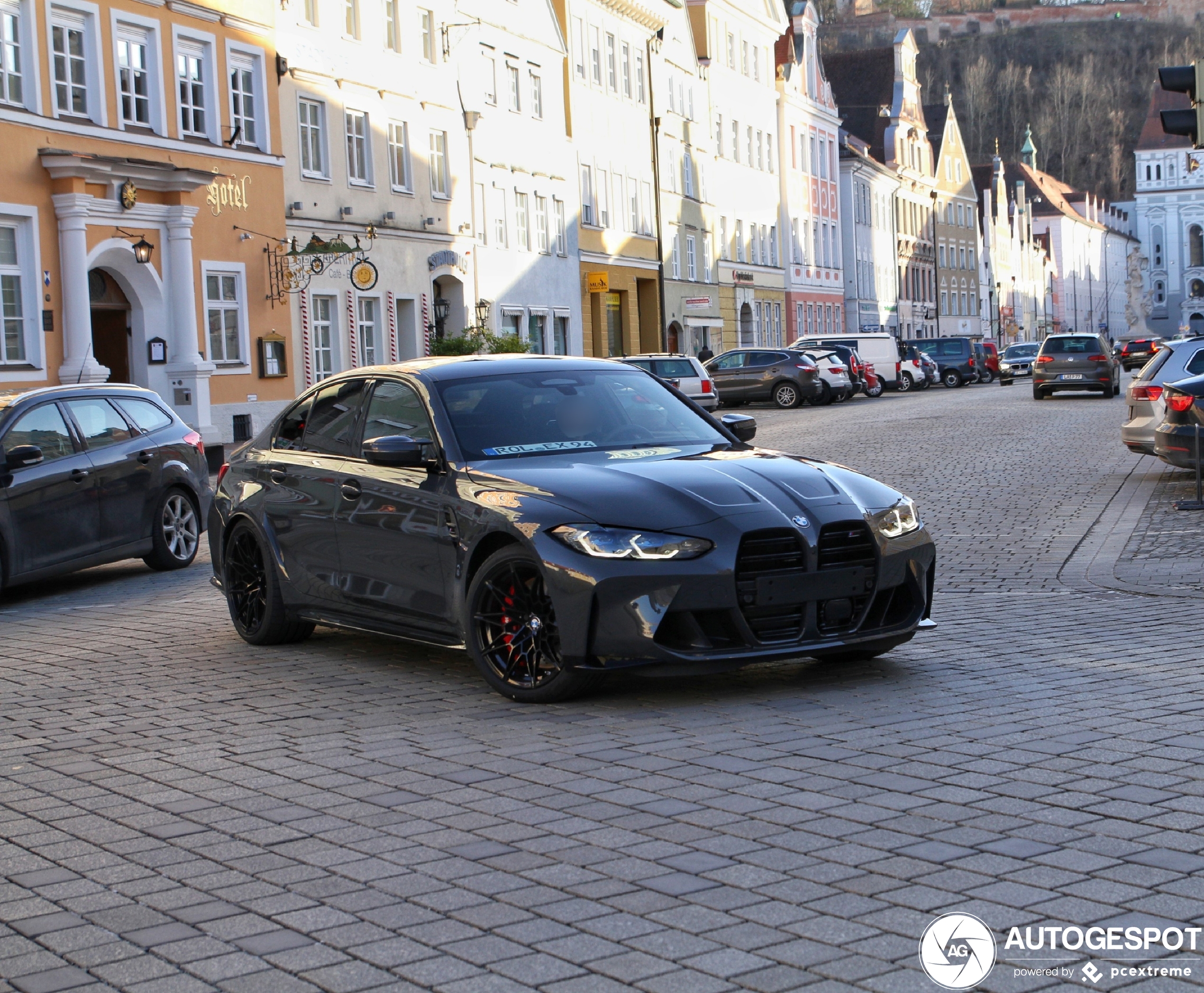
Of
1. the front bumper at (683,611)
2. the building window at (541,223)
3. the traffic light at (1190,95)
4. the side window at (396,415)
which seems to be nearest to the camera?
the front bumper at (683,611)

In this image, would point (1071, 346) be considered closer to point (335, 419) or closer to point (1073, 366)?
point (1073, 366)

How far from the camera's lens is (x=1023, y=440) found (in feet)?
91.2

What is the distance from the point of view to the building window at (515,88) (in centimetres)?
4709

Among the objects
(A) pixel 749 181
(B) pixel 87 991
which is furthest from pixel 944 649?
(A) pixel 749 181

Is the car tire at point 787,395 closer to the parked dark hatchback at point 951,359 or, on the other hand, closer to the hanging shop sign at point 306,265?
the hanging shop sign at point 306,265

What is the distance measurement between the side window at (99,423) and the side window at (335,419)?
15.4ft

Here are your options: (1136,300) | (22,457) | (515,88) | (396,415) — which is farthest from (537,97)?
(1136,300)

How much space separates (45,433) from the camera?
13133 mm

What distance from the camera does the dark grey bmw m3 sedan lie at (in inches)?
284

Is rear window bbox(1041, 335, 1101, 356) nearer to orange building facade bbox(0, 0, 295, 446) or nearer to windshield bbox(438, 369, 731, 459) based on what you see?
orange building facade bbox(0, 0, 295, 446)

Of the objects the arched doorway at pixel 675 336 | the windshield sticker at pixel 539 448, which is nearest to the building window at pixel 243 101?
the windshield sticker at pixel 539 448

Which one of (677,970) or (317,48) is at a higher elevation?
(317,48)

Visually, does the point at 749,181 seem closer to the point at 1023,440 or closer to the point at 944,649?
the point at 1023,440

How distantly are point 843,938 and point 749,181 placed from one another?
6947cm
